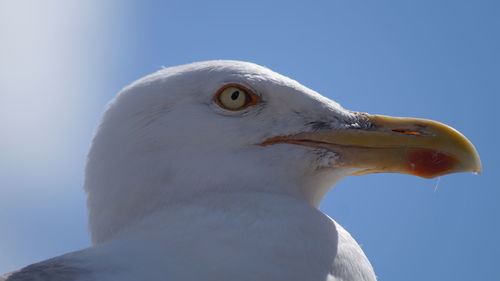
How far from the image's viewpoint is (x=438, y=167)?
340 centimetres

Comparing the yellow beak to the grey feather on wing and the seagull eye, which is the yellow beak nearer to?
the seagull eye

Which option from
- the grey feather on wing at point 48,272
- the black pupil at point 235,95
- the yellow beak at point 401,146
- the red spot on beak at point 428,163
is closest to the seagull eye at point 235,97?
the black pupil at point 235,95

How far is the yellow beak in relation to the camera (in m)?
3.38

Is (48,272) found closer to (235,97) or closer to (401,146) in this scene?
(235,97)

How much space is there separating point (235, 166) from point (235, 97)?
461mm

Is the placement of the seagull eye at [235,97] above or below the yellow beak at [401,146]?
above

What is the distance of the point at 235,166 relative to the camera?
3.34 m

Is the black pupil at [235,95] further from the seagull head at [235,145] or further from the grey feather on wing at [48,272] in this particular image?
the grey feather on wing at [48,272]

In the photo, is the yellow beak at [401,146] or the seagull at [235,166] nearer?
the seagull at [235,166]

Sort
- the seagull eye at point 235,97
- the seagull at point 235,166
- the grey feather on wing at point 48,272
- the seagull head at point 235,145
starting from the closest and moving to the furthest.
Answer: the grey feather on wing at point 48,272 < the seagull at point 235,166 < the seagull head at point 235,145 < the seagull eye at point 235,97

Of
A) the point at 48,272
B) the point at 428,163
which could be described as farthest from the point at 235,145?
Answer: the point at 48,272

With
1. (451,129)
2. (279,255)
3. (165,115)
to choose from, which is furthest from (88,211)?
(451,129)

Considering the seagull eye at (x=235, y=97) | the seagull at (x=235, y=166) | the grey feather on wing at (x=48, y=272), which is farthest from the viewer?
the seagull eye at (x=235, y=97)

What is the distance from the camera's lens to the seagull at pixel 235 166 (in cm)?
281
